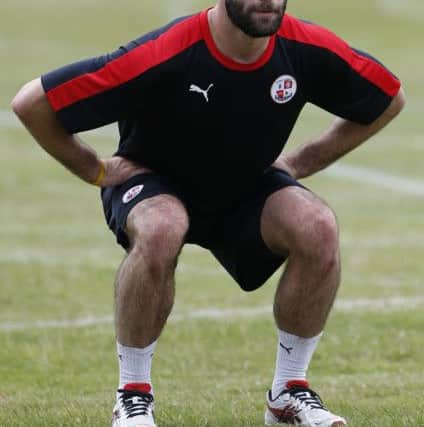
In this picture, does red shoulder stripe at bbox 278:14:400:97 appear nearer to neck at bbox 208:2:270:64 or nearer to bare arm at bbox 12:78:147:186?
neck at bbox 208:2:270:64

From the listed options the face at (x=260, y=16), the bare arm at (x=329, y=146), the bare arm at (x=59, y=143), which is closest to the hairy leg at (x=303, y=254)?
the bare arm at (x=329, y=146)

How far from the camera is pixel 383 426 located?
19.4ft

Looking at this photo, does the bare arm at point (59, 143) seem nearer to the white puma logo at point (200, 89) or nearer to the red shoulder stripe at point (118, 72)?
the red shoulder stripe at point (118, 72)

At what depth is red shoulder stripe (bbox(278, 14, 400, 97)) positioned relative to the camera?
6234 mm

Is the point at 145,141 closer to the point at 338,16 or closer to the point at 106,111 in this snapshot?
the point at 106,111

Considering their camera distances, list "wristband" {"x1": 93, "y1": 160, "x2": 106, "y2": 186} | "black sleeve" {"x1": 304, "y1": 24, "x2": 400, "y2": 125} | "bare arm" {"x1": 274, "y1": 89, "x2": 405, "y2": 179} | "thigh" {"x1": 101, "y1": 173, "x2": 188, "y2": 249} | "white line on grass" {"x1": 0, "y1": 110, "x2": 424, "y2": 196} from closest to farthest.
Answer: "thigh" {"x1": 101, "y1": 173, "x2": 188, "y2": 249} → "black sleeve" {"x1": 304, "y1": 24, "x2": 400, "y2": 125} → "wristband" {"x1": 93, "y1": 160, "x2": 106, "y2": 186} → "bare arm" {"x1": 274, "y1": 89, "x2": 405, "y2": 179} → "white line on grass" {"x1": 0, "y1": 110, "x2": 424, "y2": 196}

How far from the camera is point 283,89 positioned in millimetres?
6172

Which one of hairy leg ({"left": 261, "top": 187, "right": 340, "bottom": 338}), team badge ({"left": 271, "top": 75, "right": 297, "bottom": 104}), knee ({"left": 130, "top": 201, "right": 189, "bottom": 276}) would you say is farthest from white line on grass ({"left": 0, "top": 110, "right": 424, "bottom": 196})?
knee ({"left": 130, "top": 201, "right": 189, "bottom": 276})

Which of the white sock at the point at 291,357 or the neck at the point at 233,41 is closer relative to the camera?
the neck at the point at 233,41

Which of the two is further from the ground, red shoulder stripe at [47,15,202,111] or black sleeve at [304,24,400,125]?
red shoulder stripe at [47,15,202,111]

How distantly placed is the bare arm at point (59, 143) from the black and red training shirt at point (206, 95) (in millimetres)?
53

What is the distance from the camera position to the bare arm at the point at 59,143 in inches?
236

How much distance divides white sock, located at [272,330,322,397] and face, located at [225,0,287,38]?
4.60 ft

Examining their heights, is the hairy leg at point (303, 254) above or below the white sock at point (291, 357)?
above
